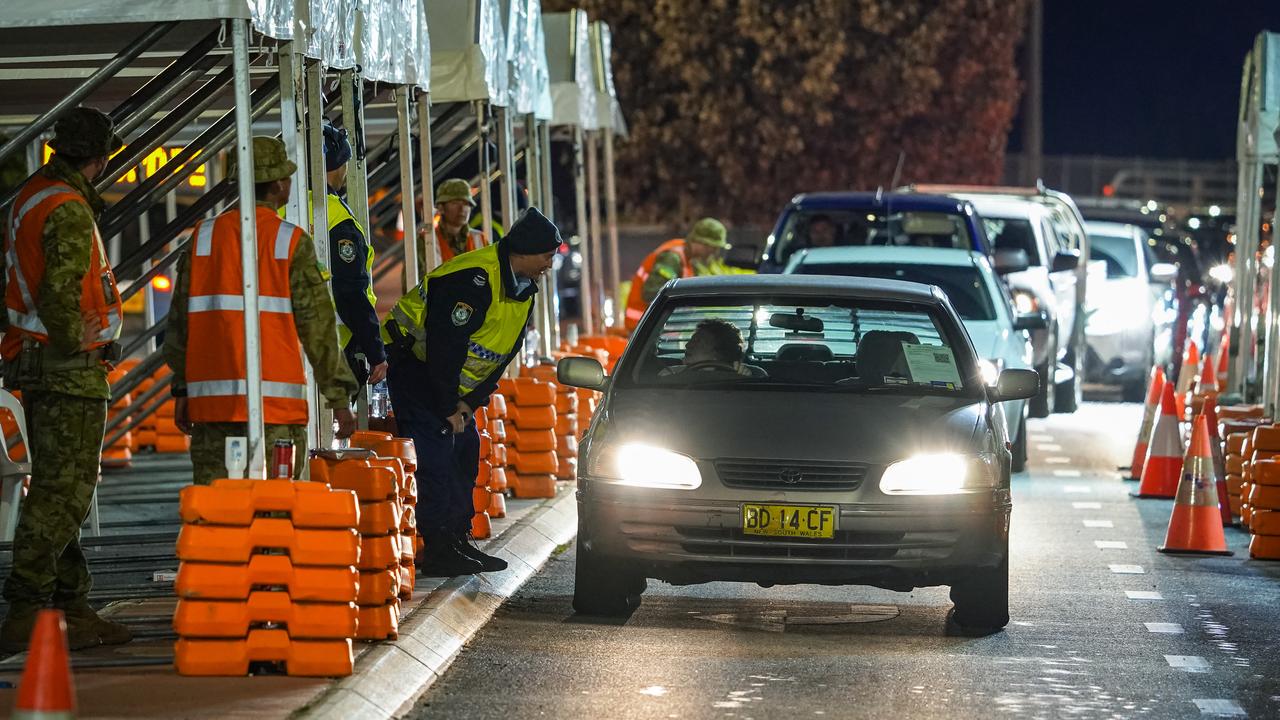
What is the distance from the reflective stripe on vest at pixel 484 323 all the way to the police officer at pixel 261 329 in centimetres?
192

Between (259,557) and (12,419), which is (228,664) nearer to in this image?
(259,557)

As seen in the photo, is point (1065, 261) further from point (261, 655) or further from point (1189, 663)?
point (261, 655)

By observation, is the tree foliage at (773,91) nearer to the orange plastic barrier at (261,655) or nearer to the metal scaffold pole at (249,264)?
the metal scaffold pole at (249,264)

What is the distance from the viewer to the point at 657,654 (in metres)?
9.02

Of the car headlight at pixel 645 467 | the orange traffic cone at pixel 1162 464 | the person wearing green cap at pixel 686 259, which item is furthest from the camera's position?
the person wearing green cap at pixel 686 259

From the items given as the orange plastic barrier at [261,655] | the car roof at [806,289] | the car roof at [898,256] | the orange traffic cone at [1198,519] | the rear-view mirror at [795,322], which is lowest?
the orange traffic cone at [1198,519]

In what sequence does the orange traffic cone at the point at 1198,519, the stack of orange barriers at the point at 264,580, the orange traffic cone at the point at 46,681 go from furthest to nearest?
1. the orange traffic cone at the point at 1198,519
2. the stack of orange barriers at the point at 264,580
3. the orange traffic cone at the point at 46,681

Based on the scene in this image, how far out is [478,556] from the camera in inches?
420

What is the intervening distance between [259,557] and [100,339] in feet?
3.55

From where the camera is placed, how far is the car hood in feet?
30.8

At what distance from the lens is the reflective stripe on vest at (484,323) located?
10.3 m

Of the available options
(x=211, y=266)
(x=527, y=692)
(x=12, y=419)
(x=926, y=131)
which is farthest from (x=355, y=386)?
(x=926, y=131)

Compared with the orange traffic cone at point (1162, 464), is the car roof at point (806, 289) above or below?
above

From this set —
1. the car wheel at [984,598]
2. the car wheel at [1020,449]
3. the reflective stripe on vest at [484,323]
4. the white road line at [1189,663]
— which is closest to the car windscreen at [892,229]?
the car wheel at [1020,449]
